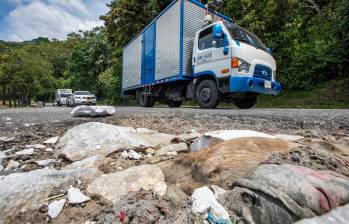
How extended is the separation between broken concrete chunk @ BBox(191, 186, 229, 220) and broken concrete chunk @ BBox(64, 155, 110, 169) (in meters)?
0.92

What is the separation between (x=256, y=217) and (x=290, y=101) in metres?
9.88

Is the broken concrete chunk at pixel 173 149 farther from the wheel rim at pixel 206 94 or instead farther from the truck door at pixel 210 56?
the wheel rim at pixel 206 94

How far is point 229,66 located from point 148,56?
508 centimetres

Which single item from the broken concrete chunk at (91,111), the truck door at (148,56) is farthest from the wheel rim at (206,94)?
the truck door at (148,56)

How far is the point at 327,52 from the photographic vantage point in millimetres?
10492

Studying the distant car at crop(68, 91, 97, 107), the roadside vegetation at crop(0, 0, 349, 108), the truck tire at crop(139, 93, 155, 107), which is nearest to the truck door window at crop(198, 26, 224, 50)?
the truck tire at crop(139, 93, 155, 107)

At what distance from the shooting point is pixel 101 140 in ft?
7.60

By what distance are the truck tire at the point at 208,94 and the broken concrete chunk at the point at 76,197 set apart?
5367mm

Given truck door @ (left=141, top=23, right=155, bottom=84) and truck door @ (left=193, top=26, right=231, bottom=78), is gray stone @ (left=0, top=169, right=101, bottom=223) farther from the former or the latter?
truck door @ (left=141, top=23, right=155, bottom=84)

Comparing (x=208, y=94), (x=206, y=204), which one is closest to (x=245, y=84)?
(x=208, y=94)

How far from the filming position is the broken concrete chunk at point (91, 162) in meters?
1.85

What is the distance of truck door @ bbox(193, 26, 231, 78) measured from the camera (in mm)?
6184

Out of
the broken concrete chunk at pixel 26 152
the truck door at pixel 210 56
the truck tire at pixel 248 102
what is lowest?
the broken concrete chunk at pixel 26 152

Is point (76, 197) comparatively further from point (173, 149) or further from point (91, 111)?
point (91, 111)
